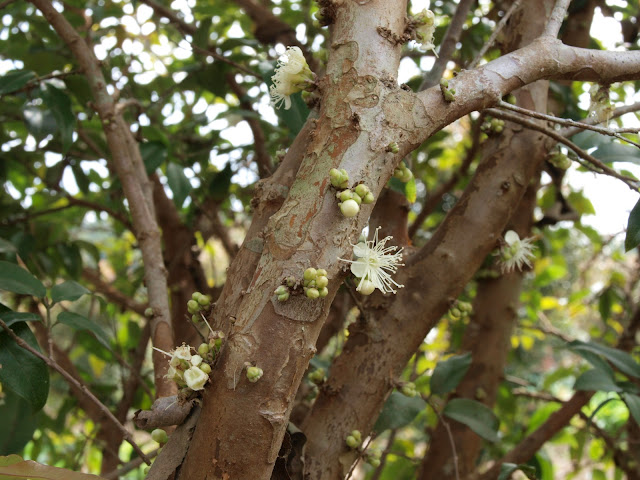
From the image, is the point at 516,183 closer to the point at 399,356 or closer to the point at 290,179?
the point at 399,356

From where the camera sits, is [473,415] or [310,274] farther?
[473,415]

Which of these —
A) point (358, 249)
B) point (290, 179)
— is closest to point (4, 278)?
point (290, 179)

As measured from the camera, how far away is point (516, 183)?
1.48 meters

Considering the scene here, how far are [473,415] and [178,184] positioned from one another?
1109mm

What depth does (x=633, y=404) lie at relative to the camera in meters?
1.51

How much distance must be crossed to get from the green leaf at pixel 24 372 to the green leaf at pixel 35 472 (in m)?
0.30

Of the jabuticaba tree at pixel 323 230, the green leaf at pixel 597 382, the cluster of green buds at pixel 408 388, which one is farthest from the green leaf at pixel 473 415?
the cluster of green buds at pixel 408 388

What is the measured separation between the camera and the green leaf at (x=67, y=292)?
4.50 ft

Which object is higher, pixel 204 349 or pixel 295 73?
pixel 295 73

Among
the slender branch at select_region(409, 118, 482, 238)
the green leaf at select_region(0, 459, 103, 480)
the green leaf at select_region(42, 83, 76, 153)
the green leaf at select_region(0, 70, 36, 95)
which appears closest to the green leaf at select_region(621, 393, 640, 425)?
the slender branch at select_region(409, 118, 482, 238)

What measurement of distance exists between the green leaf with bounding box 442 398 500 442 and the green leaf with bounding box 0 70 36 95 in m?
1.48

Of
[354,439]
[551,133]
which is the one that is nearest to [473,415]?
[354,439]

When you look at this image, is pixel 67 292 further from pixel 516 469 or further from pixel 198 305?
pixel 516 469

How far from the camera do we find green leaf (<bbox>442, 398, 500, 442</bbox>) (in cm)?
170
